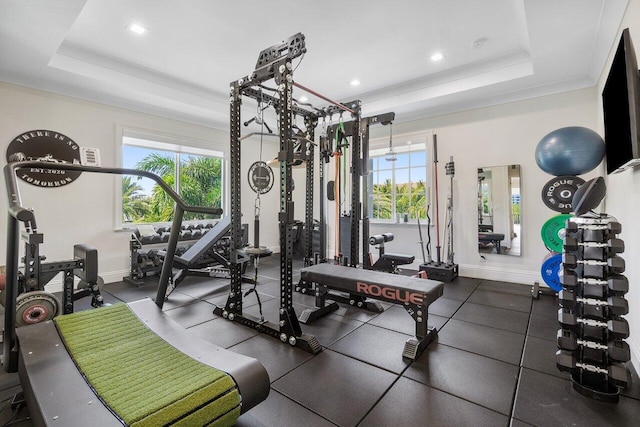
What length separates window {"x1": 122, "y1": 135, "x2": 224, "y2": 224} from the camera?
5.34 meters

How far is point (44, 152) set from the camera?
13.7ft

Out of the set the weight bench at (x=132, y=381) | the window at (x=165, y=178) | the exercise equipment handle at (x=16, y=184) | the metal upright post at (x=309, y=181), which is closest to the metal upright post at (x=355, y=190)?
the metal upright post at (x=309, y=181)

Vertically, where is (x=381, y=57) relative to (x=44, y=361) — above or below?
above

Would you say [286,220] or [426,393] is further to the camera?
[286,220]

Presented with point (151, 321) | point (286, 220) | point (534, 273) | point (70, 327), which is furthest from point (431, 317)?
point (70, 327)

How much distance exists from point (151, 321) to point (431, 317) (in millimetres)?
2861

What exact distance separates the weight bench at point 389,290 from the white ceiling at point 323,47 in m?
2.76

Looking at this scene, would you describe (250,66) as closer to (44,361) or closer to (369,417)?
(44,361)

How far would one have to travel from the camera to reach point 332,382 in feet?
7.08

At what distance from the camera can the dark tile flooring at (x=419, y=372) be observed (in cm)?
181

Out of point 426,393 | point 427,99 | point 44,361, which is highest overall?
point 427,99

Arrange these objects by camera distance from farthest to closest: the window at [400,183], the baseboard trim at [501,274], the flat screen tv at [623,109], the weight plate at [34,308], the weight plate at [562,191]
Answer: the window at [400,183] < the baseboard trim at [501,274] < the weight plate at [562,191] < the weight plate at [34,308] < the flat screen tv at [623,109]

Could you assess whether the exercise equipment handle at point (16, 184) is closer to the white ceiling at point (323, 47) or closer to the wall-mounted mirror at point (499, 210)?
the white ceiling at point (323, 47)

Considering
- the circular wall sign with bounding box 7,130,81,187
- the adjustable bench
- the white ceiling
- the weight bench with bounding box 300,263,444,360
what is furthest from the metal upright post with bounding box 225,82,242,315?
the circular wall sign with bounding box 7,130,81,187
